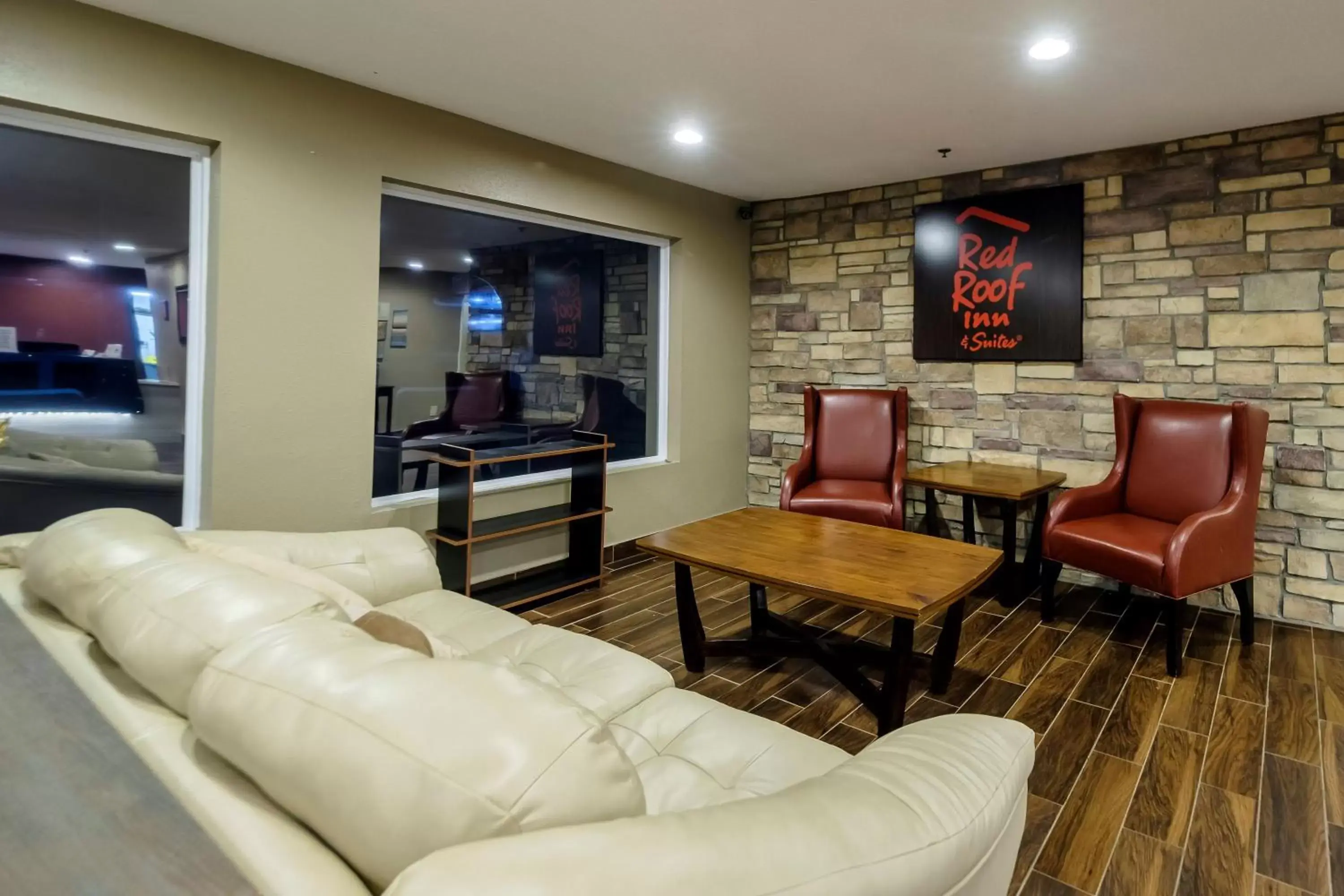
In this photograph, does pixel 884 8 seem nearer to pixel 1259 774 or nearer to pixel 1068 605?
pixel 1259 774

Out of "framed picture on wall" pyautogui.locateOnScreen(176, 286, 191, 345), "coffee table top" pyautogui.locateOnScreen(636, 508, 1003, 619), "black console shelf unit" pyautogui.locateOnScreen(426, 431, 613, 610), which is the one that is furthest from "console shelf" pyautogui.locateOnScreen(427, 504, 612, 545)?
"framed picture on wall" pyautogui.locateOnScreen(176, 286, 191, 345)

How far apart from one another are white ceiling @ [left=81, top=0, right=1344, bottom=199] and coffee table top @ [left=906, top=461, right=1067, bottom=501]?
177cm

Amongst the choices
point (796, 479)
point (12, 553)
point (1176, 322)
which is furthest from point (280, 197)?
point (1176, 322)

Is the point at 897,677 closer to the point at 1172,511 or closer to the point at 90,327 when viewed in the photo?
the point at 1172,511

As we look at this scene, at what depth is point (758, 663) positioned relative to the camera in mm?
2936

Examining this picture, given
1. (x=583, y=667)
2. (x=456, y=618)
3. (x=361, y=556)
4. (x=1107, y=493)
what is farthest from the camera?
(x=1107, y=493)

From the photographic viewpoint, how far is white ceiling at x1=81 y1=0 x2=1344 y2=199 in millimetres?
2395

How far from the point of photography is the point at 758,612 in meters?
3.13

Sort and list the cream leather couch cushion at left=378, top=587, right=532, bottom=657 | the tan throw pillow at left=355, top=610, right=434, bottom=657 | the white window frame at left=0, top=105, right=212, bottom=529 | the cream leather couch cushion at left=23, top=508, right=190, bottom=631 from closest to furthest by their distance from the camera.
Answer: the cream leather couch cushion at left=23, top=508, right=190, bottom=631 → the tan throw pillow at left=355, top=610, right=434, bottom=657 → the cream leather couch cushion at left=378, top=587, right=532, bottom=657 → the white window frame at left=0, top=105, right=212, bottom=529

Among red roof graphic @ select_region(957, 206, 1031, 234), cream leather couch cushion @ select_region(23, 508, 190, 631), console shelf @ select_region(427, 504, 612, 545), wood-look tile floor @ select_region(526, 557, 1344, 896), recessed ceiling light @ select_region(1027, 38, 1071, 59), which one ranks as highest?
recessed ceiling light @ select_region(1027, 38, 1071, 59)

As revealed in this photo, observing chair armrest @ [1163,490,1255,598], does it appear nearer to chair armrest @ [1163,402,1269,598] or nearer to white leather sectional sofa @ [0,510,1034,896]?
chair armrest @ [1163,402,1269,598]

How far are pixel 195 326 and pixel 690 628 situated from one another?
2.31 metres

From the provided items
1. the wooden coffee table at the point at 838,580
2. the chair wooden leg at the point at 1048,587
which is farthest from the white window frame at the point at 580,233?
the chair wooden leg at the point at 1048,587

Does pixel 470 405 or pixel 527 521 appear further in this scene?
pixel 470 405
